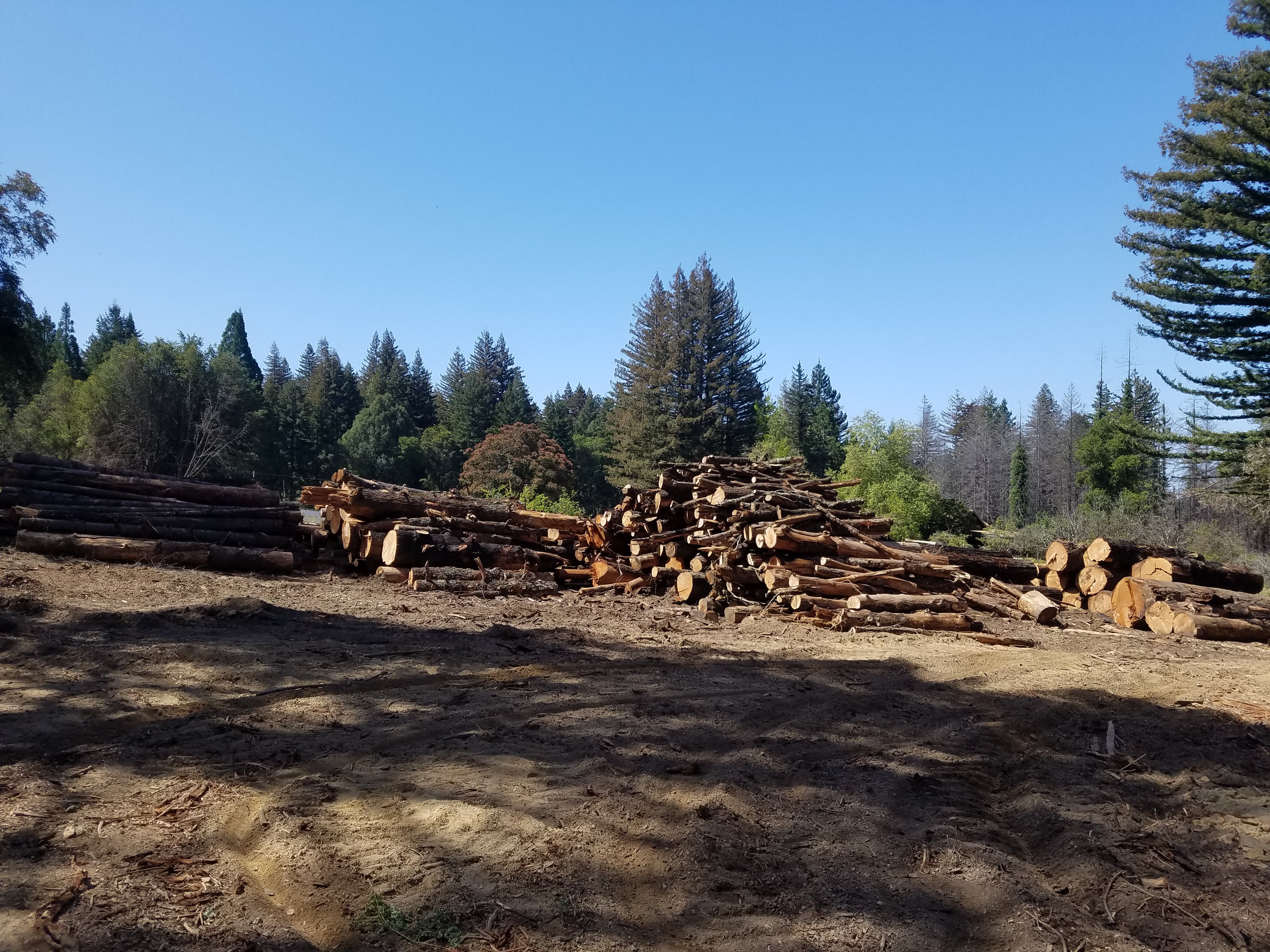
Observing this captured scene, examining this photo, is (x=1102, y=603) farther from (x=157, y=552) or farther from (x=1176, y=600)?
(x=157, y=552)

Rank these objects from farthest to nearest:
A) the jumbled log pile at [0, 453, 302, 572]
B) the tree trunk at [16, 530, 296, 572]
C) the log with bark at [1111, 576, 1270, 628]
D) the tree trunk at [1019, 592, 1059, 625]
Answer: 1. the jumbled log pile at [0, 453, 302, 572]
2. the tree trunk at [16, 530, 296, 572]
3. the log with bark at [1111, 576, 1270, 628]
4. the tree trunk at [1019, 592, 1059, 625]

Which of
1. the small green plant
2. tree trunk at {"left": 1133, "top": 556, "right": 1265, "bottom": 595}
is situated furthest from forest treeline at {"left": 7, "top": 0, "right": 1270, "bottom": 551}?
the small green plant

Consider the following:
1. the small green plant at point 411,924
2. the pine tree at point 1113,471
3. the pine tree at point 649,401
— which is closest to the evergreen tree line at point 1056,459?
the pine tree at point 1113,471

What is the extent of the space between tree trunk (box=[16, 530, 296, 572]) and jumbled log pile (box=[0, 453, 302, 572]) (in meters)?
0.01

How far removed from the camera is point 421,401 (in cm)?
8312

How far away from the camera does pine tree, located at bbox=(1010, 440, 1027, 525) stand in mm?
53688

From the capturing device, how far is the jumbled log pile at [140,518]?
1229cm

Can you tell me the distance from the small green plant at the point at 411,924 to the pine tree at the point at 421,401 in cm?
7650

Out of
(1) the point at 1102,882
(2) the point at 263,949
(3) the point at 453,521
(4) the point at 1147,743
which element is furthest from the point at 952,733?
(3) the point at 453,521

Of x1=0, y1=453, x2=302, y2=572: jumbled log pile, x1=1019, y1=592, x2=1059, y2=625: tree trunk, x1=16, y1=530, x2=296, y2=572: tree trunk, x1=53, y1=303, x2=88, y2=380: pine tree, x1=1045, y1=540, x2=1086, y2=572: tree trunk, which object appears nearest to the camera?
x1=1019, y1=592, x2=1059, y2=625: tree trunk

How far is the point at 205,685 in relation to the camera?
6121 millimetres

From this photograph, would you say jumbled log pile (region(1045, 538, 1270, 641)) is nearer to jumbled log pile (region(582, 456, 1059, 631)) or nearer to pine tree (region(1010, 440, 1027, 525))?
jumbled log pile (region(582, 456, 1059, 631))

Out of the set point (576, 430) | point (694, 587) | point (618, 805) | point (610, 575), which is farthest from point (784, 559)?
point (576, 430)

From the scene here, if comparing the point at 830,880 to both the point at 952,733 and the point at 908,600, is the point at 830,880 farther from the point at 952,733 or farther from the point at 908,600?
the point at 908,600
